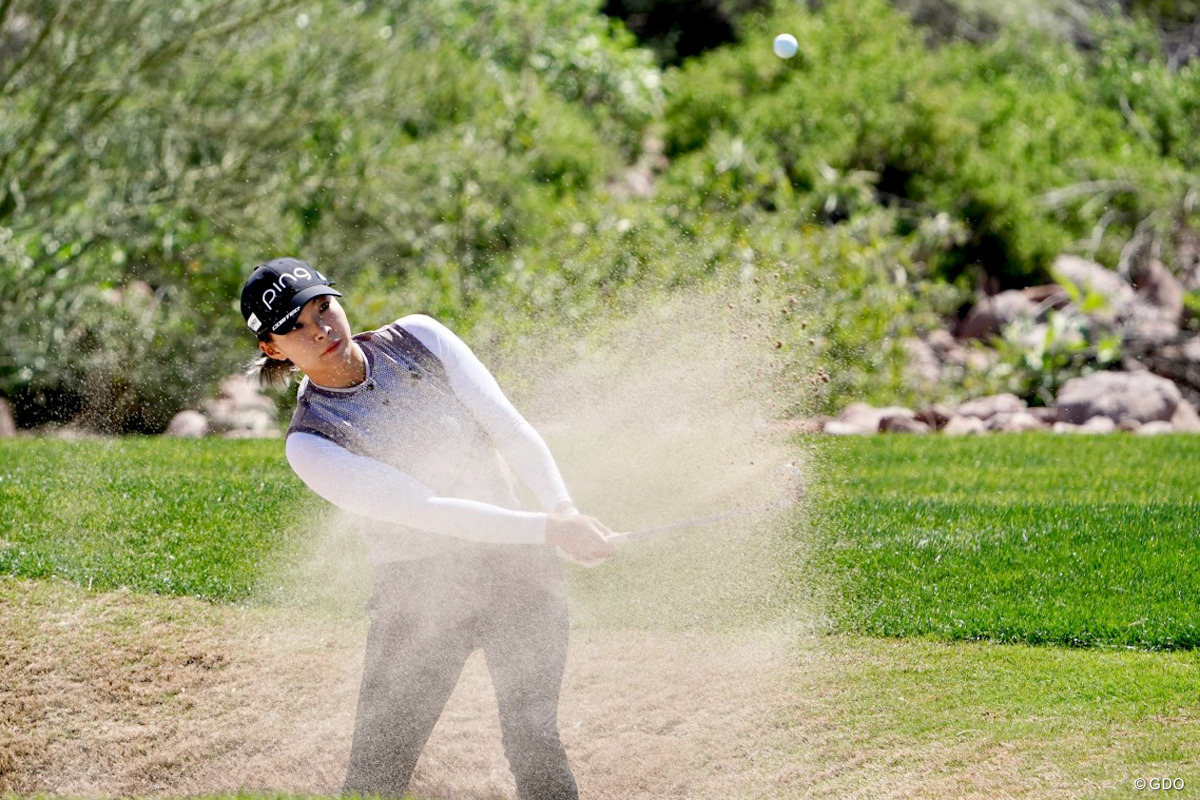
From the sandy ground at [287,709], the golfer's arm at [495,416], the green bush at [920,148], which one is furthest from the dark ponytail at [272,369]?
the green bush at [920,148]

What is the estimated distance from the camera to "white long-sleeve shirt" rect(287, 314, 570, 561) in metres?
3.71

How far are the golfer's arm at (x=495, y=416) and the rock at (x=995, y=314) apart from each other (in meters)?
9.17

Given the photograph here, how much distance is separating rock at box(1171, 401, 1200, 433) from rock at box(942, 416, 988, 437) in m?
1.41

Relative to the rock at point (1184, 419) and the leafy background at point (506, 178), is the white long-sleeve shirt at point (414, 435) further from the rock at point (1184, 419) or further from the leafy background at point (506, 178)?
the rock at point (1184, 419)

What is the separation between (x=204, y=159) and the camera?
11.5m

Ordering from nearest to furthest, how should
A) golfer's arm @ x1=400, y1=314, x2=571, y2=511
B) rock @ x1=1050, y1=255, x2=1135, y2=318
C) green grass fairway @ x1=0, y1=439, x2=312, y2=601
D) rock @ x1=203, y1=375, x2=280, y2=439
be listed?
golfer's arm @ x1=400, y1=314, x2=571, y2=511 < green grass fairway @ x1=0, y1=439, x2=312, y2=601 < rock @ x1=203, y1=375, x2=280, y2=439 < rock @ x1=1050, y1=255, x2=1135, y2=318

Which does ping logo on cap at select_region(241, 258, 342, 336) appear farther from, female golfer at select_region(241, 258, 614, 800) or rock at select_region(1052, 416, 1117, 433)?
rock at select_region(1052, 416, 1117, 433)

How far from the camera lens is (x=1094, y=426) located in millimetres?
10023

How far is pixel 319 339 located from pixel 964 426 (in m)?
7.08

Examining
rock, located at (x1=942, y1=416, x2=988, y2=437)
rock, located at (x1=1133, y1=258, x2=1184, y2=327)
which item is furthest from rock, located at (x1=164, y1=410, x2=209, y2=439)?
rock, located at (x1=1133, y1=258, x2=1184, y2=327)

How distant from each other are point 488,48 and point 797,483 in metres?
10.6

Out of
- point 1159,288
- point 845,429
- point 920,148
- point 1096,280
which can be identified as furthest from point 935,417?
point 920,148

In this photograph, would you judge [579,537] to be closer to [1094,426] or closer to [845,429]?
[845,429]

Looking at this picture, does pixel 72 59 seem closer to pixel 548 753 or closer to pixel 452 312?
pixel 452 312
